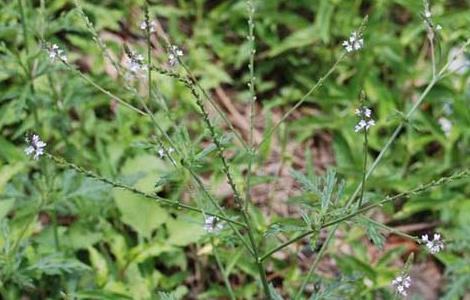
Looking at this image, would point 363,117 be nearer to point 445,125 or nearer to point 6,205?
point 6,205

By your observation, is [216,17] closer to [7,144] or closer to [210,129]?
[7,144]

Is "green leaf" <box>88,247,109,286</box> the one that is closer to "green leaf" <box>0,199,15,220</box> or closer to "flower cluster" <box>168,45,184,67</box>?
"green leaf" <box>0,199,15,220</box>

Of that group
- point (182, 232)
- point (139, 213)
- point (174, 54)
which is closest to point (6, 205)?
point (139, 213)

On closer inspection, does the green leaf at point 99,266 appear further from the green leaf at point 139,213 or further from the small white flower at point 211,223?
the small white flower at point 211,223

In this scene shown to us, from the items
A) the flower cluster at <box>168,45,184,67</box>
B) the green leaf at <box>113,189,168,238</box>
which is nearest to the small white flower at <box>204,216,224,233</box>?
the flower cluster at <box>168,45,184,67</box>

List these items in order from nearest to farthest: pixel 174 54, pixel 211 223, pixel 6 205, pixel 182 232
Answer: pixel 174 54
pixel 211 223
pixel 6 205
pixel 182 232

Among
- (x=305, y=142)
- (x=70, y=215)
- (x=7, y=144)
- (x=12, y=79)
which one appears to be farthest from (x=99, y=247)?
(x=305, y=142)
